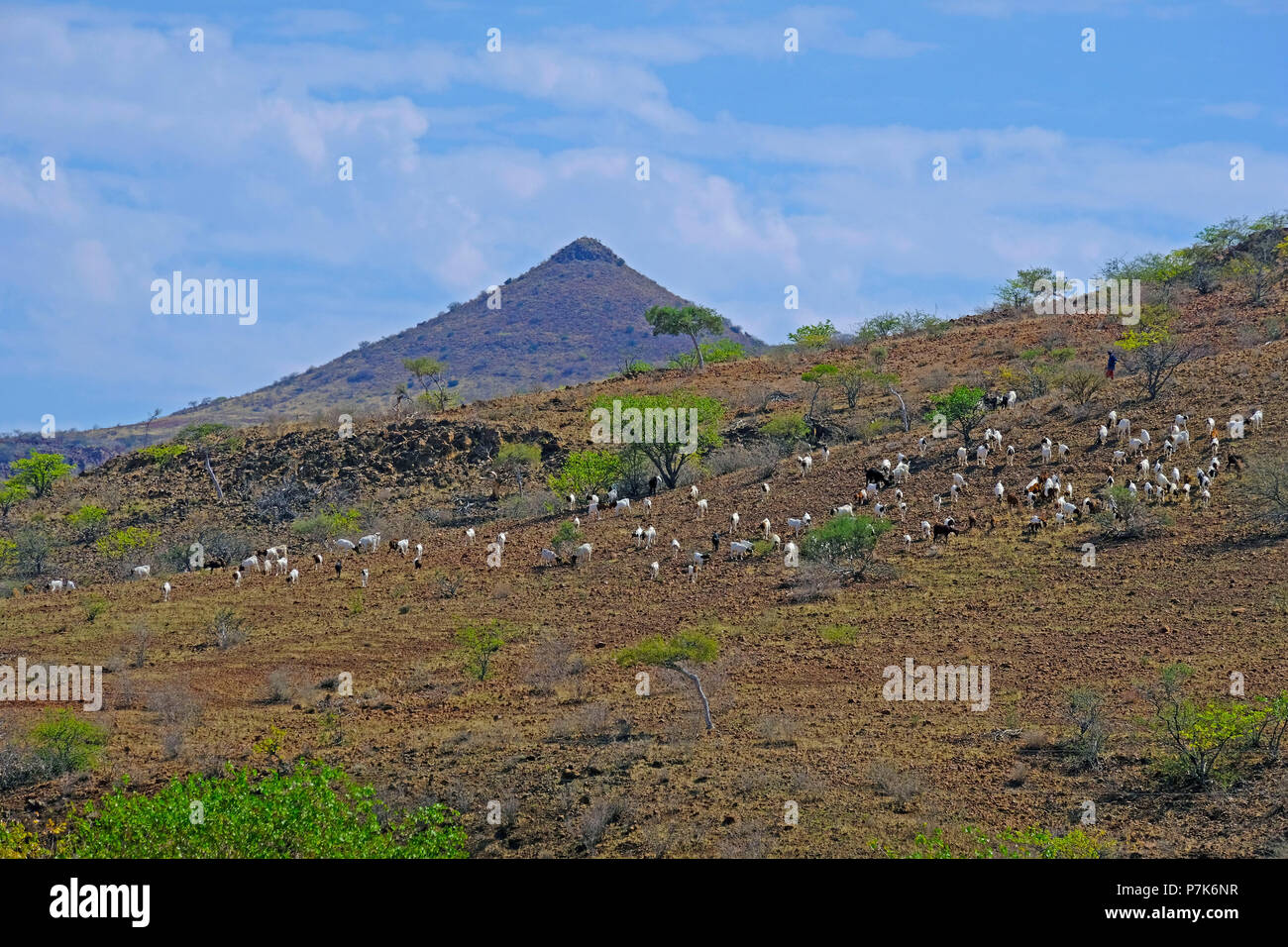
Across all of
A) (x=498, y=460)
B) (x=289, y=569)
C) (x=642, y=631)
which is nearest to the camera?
(x=642, y=631)

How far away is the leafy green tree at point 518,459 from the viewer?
4531 centimetres

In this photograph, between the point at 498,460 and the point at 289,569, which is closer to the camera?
the point at 289,569

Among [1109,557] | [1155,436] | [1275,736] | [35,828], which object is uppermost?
[1155,436]

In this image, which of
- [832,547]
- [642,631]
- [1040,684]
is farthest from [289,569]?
[1040,684]

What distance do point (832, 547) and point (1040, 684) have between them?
26.5 ft

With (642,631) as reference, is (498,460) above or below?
above

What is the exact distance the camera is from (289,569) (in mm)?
32688

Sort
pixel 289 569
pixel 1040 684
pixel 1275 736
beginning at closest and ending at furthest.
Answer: pixel 1275 736
pixel 1040 684
pixel 289 569

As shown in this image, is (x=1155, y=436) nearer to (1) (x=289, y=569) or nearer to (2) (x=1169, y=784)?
(2) (x=1169, y=784)

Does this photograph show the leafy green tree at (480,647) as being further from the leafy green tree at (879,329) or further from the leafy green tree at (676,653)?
the leafy green tree at (879,329)

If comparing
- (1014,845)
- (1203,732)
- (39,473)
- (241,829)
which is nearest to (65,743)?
(241,829)

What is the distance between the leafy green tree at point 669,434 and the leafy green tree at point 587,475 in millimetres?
1019

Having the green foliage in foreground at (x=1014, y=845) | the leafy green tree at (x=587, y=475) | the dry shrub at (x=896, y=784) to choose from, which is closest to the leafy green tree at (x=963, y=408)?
the leafy green tree at (x=587, y=475)

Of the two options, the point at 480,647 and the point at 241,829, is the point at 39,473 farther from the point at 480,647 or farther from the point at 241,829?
the point at 241,829
